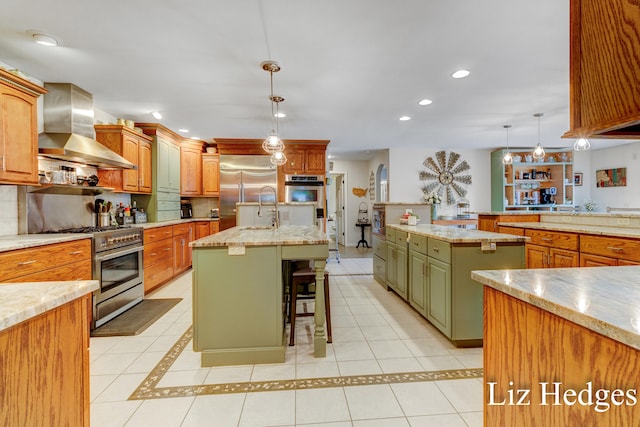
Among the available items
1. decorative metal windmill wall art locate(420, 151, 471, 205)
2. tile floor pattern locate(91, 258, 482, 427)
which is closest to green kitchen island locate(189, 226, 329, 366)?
tile floor pattern locate(91, 258, 482, 427)

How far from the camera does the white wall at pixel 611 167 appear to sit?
19.3 feet

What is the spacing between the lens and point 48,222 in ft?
9.96

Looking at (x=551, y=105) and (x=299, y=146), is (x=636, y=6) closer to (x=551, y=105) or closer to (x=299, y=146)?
(x=551, y=105)

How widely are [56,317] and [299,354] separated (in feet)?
5.69

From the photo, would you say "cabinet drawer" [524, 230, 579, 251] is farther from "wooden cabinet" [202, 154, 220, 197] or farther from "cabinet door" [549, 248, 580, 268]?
"wooden cabinet" [202, 154, 220, 197]

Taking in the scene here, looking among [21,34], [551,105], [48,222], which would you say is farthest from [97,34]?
[551,105]

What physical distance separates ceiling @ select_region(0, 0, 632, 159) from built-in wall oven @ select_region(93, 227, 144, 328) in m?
1.62

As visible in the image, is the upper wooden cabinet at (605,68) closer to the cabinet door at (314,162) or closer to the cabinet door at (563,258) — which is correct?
the cabinet door at (563,258)

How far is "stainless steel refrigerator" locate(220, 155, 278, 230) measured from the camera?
5.60 metres

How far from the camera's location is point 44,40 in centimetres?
224

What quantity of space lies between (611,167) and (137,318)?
9.02 meters

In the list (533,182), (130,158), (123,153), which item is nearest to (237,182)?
(130,158)

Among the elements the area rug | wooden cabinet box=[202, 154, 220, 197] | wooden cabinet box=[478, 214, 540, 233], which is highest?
wooden cabinet box=[202, 154, 220, 197]

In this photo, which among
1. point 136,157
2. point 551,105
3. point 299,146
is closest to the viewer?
point 551,105
